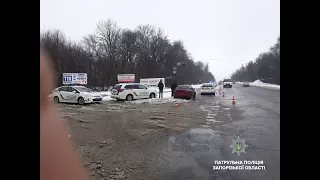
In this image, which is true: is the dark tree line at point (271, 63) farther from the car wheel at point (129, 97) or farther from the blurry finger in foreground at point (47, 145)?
the car wheel at point (129, 97)

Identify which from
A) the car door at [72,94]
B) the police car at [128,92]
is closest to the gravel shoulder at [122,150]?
the car door at [72,94]

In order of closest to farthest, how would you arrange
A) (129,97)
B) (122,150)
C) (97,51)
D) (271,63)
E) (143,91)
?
(271,63) → (122,150) → (97,51) → (129,97) → (143,91)

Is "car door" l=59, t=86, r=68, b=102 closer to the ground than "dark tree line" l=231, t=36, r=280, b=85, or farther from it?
closer to the ground

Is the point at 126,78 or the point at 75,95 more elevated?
the point at 126,78

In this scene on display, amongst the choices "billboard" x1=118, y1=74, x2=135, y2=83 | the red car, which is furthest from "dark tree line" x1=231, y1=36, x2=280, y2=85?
"billboard" x1=118, y1=74, x2=135, y2=83

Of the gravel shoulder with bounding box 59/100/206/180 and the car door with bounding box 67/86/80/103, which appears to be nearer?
the gravel shoulder with bounding box 59/100/206/180

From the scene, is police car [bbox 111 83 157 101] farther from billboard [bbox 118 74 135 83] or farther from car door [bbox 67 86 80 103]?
billboard [bbox 118 74 135 83]

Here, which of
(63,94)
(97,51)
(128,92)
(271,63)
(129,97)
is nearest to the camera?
(271,63)

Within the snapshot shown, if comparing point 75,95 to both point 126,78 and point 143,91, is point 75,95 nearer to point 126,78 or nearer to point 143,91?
point 143,91

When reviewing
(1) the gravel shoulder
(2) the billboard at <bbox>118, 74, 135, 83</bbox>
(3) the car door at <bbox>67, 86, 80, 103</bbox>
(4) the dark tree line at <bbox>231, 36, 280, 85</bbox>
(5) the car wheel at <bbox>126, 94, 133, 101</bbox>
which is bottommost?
(1) the gravel shoulder

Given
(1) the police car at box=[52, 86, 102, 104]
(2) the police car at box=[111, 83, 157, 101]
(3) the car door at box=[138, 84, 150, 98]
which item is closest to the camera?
(1) the police car at box=[52, 86, 102, 104]

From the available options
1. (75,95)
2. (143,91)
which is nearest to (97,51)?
(75,95)

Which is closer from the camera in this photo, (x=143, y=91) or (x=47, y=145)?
(x=47, y=145)
